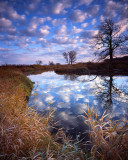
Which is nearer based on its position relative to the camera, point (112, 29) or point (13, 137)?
point (13, 137)

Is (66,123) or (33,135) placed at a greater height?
(33,135)

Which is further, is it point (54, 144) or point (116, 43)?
point (116, 43)

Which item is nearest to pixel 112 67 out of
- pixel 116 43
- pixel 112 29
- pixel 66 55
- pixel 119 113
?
pixel 116 43

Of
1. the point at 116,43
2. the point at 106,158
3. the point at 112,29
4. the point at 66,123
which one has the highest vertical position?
the point at 112,29

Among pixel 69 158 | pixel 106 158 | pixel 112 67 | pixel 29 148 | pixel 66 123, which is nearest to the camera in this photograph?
pixel 106 158

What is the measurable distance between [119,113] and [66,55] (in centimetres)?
6604

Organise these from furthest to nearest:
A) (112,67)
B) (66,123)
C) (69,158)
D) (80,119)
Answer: (112,67) < (80,119) < (66,123) < (69,158)

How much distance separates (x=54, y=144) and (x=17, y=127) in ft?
3.36

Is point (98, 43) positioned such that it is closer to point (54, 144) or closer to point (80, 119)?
point (80, 119)

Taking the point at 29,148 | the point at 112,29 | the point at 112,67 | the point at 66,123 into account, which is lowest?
the point at 66,123

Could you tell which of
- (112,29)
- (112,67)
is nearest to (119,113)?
(112,29)

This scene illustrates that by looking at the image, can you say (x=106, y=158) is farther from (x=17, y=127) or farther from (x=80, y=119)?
(x=80, y=119)

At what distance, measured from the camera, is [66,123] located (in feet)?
13.8

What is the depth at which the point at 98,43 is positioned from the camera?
1967 centimetres
